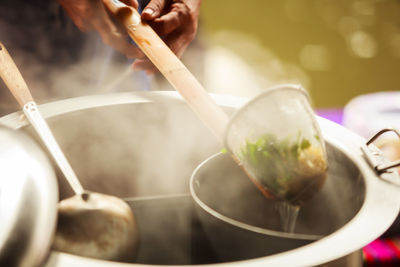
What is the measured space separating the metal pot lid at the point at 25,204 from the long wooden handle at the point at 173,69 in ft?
1.01

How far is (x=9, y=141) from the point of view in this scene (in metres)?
0.46

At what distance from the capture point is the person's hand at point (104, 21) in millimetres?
821

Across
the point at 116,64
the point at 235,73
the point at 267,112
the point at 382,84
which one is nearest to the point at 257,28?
the point at 235,73

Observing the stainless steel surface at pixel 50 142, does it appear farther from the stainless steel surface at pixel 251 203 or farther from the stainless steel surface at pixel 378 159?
the stainless steel surface at pixel 378 159

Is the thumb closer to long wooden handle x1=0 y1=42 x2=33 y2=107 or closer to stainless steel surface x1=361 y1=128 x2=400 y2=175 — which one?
long wooden handle x1=0 y1=42 x2=33 y2=107

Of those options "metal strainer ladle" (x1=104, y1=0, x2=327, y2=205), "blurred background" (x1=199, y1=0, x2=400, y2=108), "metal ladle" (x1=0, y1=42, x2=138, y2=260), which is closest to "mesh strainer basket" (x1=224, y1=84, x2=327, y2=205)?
"metal strainer ladle" (x1=104, y1=0, x2=327, y2=205)

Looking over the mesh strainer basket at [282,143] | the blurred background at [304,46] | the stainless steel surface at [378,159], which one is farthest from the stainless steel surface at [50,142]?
the blurred background at [304,46]

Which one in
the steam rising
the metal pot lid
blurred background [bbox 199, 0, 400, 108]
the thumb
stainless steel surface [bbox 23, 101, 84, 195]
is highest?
the thumb

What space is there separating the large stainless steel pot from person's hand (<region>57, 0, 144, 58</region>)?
0.11 metres

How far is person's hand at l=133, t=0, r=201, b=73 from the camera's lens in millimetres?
854

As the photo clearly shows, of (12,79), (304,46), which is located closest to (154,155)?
(12,79)

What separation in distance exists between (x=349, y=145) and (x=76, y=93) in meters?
0.70

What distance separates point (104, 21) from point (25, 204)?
0.52 m

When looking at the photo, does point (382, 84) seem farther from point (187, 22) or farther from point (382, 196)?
point (382, 196)
